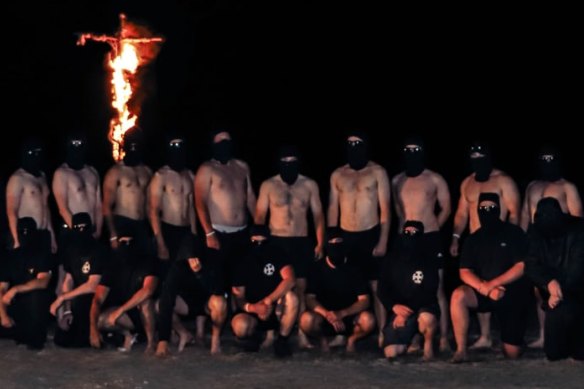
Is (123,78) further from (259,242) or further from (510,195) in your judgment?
(510,195)

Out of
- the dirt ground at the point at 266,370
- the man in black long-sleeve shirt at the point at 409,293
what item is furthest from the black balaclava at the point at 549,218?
the dirt ground at the point at 266,370

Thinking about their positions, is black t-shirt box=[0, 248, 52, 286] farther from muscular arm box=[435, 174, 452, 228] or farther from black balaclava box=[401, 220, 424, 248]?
muscular arm box=[435, 174, 452, 228]

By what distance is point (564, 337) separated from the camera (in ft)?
51.6

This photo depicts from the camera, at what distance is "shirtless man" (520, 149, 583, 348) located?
16.9m

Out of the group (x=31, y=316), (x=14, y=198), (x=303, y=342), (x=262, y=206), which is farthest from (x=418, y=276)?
(x=14, y=198)

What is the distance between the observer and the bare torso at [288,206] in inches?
682

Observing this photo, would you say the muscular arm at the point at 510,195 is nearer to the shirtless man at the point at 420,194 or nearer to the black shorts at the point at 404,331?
→ the shirtless man at the point at 420,194

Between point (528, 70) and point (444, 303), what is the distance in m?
10.6

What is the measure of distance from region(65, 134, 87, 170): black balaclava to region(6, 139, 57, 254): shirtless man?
328 millimetres

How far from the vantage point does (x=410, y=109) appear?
2712 centimetres

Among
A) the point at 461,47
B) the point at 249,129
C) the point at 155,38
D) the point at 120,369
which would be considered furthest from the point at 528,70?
the point at 120,369

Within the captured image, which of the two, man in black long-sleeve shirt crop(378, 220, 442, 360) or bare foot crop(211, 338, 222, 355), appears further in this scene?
bare foot crop(211, 338, 222, 355)

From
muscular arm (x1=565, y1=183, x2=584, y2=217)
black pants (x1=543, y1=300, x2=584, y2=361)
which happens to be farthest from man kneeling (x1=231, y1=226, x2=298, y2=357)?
muscular arm (x1=565, y1=183, x2=584, y2=217)

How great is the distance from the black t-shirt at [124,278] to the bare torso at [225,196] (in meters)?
1.16
